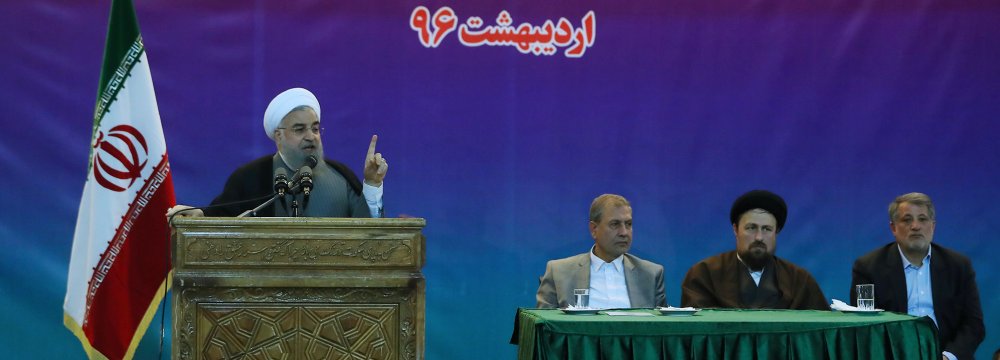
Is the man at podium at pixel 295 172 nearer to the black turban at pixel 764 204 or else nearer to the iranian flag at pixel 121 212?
the iranian flag at pixel 121 212

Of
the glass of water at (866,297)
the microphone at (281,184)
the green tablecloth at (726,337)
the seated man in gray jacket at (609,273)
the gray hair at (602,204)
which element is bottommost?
the green tablecloth at (726,337)

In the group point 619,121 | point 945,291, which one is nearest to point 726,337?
point 945,291

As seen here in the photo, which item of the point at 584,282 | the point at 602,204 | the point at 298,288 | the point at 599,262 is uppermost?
the point at 602,204

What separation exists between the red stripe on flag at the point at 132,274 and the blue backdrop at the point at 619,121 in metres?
0.64

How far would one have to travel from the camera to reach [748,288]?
18.2 ft

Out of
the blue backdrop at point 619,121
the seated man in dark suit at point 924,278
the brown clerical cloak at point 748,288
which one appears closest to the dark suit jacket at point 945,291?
the seated man in dark suit at point 924,278

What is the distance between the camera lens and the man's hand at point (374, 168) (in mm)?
4566

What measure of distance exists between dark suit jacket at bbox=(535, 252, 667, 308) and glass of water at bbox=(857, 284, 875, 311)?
44.2 inches

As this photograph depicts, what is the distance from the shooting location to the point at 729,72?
21.5 ft

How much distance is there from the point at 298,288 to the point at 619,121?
3.07m

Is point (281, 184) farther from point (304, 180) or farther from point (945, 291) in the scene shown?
point (945, 291)

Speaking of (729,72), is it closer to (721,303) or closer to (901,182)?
(901,182)

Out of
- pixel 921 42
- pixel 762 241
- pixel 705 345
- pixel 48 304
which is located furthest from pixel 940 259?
pixel 48 304

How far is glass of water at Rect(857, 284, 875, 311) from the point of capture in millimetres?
4785
